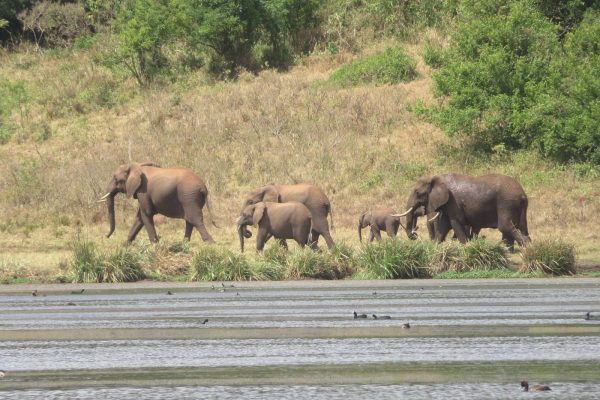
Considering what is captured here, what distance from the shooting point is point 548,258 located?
22.8 meters

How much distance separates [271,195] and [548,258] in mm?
7678

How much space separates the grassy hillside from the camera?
3119cm

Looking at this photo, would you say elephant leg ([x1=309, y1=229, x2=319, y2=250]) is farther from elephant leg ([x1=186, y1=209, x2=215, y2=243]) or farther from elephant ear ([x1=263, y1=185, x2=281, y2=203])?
elephant leg ([x1=186, y1=209, x2=215, y2=243])

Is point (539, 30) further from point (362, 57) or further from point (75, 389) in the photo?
point (75, 389)

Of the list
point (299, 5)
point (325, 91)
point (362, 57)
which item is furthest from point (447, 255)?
point (299, 5)

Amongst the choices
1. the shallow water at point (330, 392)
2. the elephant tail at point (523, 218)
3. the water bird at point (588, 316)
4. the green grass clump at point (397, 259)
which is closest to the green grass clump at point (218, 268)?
the green grass clump at point (397, 259)

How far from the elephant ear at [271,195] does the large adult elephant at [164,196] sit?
1.60 meters

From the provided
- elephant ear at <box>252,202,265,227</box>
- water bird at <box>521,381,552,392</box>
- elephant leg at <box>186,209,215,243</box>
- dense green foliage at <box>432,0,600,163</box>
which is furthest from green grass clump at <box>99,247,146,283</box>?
dense green foliage at <box>432,0,600,163</box>

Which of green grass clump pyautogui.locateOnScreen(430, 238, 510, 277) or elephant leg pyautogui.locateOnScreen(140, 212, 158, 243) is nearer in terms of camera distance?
green grass clump pyautogui.locateOnScreen(430, 238, 510, 277)

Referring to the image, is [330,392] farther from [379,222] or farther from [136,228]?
[136,228]

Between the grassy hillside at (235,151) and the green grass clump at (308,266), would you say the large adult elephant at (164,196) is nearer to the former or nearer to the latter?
the grassy hillside at (235,151)

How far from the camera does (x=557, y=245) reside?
23.0 m

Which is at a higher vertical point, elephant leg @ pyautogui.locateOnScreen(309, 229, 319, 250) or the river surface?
the river surface

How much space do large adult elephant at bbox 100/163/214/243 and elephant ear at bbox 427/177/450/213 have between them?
5063 millimetres
